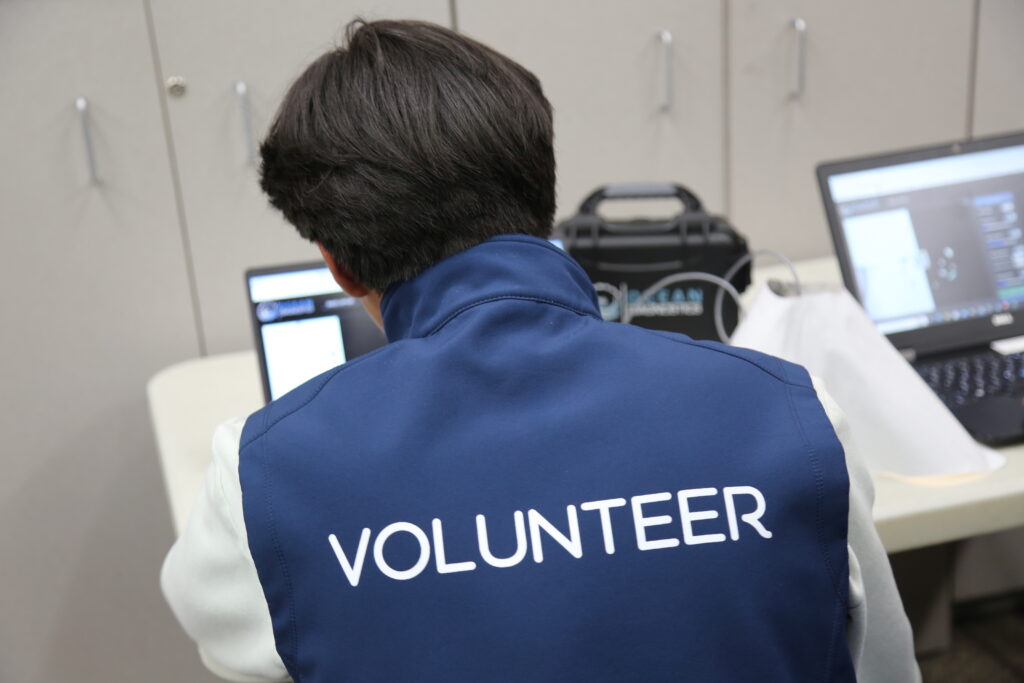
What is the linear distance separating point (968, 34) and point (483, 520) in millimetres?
1753

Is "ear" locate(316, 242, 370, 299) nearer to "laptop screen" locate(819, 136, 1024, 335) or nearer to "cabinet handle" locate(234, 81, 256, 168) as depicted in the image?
"laptop screen" locate(819, 136, 1024, 335)

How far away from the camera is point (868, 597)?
0.79 meters

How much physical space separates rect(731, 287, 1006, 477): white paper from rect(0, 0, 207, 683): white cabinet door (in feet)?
3.49

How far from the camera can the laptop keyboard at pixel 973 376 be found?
4.13ft

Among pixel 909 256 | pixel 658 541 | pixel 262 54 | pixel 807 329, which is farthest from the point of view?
pixel 262 54

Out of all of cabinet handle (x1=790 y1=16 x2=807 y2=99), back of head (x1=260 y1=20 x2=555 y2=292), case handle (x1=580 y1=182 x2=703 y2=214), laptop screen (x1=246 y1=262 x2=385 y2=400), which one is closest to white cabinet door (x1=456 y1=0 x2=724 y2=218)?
cabinet handle (x1=790 y1=16 x2=807 y2=99)

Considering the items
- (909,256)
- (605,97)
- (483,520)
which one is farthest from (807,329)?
(605,97)

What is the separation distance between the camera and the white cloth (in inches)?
29.3

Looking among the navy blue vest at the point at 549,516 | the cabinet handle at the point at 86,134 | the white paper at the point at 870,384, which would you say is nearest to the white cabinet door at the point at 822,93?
the white paper at the point at 870,384

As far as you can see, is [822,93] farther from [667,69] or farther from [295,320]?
[295,320]

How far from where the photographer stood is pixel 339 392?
71 centimetres

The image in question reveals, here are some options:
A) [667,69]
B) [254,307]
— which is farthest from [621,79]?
[254,307]

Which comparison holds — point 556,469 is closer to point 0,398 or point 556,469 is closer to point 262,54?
point 262,54

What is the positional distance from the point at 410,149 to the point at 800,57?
1363mm
